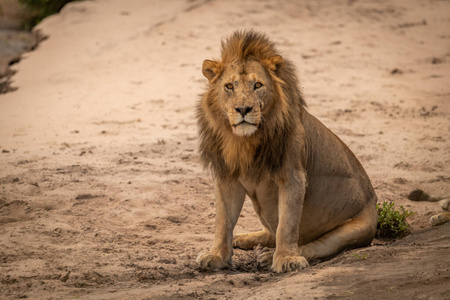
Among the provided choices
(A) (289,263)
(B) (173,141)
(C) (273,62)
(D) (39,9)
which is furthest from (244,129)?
(D) (39,9)

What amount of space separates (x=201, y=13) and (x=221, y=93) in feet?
25.6

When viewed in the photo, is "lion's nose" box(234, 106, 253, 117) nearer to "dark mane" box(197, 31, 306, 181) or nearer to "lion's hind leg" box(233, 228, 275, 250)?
"dark mane" box(197, 31, 306, 181)

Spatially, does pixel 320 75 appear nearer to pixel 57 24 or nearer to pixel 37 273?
pixel 57 24

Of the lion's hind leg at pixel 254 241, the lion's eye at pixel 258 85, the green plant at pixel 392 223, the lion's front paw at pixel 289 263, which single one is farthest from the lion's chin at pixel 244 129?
the green plant at pixel 392 223

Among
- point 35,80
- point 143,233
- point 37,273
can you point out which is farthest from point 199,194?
point 35,80

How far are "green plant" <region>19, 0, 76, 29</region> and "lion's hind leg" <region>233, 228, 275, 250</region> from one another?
11.6m

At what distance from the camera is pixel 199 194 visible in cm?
591

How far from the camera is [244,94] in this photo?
415 centimetres

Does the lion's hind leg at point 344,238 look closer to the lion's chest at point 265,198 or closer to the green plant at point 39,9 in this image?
the lion's chest at point 265,198

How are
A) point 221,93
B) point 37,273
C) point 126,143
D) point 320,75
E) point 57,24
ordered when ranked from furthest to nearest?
point 57,24 < point 320,75 < point 126,143 < point 221,93 < point 37,273

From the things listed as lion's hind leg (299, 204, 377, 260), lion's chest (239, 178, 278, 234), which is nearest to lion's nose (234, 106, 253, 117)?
lion's chest (239, 178, 278, 234)

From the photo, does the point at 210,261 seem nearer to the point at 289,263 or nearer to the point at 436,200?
the point at 289,263

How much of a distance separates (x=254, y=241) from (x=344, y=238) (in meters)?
0.71

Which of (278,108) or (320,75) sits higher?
(278,108)
